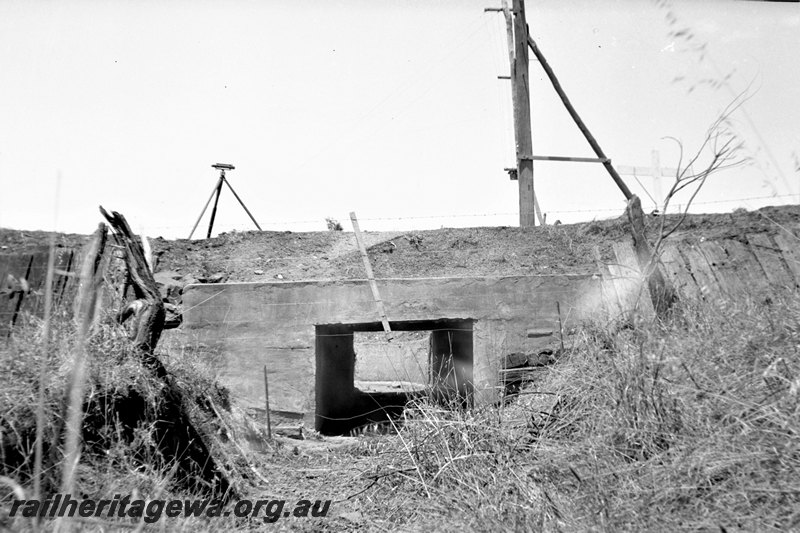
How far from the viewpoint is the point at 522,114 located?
40.2ft

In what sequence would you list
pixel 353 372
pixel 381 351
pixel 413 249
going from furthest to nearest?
1. pixel 381 351
2. pixel 353 372
3. pixel 413 249

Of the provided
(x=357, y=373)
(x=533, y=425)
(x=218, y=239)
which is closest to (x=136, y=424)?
(x=533, y=425)

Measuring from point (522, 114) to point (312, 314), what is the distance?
586 centimetres

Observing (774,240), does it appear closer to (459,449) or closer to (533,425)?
(533,425)

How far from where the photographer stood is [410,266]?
10.6 m

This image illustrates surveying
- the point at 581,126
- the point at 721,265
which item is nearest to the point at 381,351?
the point at 581,126

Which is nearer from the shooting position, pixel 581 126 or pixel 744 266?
pixel 744 266

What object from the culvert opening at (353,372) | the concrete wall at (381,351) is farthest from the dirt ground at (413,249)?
the concrete wall at (381,351)

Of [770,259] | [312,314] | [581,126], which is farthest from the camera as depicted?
[581,126]

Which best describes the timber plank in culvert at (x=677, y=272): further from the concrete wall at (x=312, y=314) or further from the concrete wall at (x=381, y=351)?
the concrete wall at (x=381, y=351)

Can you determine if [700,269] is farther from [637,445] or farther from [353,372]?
[353,372]

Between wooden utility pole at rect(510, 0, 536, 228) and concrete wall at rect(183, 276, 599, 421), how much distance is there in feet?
10.1

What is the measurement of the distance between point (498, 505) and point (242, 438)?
155 inches

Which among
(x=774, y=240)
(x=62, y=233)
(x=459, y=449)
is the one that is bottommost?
(x=459, y=449)
